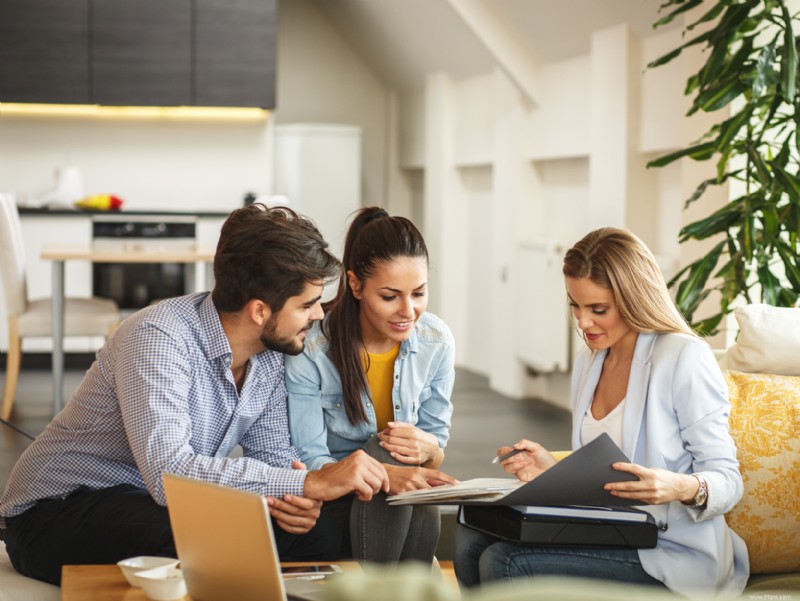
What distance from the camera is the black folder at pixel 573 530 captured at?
2.05 meters

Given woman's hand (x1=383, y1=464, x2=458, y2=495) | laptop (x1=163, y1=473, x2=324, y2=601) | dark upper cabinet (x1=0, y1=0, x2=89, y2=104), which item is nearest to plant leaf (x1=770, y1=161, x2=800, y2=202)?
woman's hand (x1=383, y1=464, x2=458, y2=495)

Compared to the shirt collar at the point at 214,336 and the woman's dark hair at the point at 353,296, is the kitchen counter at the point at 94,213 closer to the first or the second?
the woman's dark hair at the point at 353,296

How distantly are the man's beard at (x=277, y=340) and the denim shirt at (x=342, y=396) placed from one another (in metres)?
0.16

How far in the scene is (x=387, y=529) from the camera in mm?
2135

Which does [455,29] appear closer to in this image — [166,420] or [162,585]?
[166,420]

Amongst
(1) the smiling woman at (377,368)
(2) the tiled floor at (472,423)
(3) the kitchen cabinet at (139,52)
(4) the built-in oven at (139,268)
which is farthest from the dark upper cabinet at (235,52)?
(1) the smiling woman at (377,368)

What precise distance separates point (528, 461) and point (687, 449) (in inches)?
11.9

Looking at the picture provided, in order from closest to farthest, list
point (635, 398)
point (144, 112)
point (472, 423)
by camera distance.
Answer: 1. point (635, 398)
2. point (472, 423)
3. point (144, 112)

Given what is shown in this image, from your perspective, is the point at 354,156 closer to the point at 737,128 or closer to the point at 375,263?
the point at 737,128

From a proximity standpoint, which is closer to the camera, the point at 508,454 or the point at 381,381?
the point at 508,454

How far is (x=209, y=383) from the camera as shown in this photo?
2.22m

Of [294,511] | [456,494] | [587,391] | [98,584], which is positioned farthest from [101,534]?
[587,391]

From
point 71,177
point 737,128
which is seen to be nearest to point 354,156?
point 71,177

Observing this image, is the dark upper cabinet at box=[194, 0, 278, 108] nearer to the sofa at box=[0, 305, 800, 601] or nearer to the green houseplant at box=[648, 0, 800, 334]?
the green houseplant at box=[648, 0, 800, 334]
